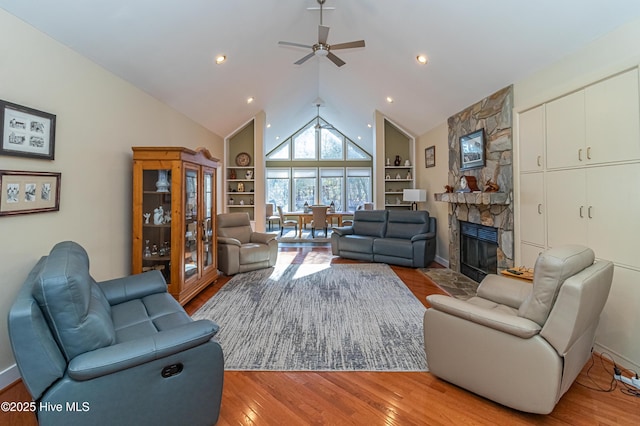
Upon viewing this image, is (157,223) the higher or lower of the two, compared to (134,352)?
higher

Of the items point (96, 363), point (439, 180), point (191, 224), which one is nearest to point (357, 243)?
point (439, 180)

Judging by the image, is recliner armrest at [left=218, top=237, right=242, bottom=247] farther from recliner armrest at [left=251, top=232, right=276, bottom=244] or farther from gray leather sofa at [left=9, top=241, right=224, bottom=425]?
gray leather sofa at [left=9, top=241, right=224, bottom=425]

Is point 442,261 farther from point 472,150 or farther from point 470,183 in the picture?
point 472,150

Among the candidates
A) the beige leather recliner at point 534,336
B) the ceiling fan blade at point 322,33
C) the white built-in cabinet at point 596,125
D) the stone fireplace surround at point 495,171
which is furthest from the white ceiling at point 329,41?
the beige leather recliner at point 534,336

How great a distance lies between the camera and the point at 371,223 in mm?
6082

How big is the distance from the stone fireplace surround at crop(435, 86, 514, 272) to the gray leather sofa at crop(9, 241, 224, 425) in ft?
11.6

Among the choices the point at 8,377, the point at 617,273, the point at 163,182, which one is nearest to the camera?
the point at 8,377

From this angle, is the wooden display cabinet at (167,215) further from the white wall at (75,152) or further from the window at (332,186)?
the window at (332,186)

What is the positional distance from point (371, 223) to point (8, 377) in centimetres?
531

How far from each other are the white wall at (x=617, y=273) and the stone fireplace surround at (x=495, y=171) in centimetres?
95

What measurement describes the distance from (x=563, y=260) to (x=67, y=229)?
11.9 feet

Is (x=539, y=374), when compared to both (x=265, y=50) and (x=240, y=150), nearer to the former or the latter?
(x=265, y=50)

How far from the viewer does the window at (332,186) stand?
1053 centimetres

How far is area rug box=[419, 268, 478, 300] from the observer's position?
3.82 m
